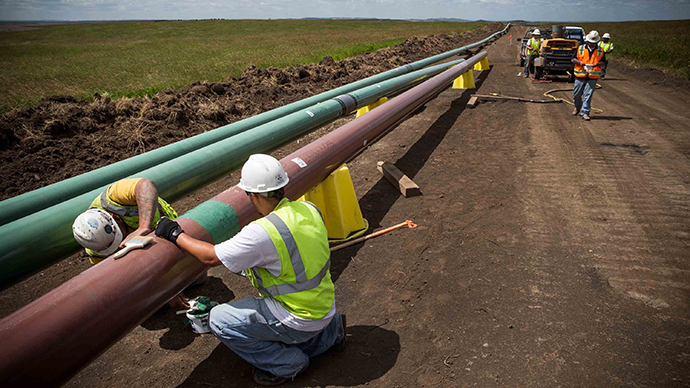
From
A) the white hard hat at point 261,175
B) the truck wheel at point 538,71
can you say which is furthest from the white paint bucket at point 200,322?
the truck wheel at point 538,71

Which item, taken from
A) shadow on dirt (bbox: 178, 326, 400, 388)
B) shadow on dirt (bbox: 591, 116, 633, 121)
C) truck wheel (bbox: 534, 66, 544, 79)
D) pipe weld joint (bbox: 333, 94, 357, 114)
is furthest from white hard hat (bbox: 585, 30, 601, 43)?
shadow on dirt (bbox: 178, 326, 400, 388)

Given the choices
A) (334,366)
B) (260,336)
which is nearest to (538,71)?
(334,366)

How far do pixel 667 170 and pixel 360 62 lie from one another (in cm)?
1468

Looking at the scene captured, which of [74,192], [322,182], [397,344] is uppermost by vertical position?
[74,192]

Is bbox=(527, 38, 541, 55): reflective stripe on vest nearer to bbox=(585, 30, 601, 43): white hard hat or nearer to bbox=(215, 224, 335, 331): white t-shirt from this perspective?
bbox=(585, 30, 601, 43): white hard hat

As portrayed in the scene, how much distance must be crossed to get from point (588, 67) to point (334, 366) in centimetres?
921

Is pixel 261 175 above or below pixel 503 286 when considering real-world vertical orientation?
above

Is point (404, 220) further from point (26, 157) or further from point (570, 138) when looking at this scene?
point (26, 157)

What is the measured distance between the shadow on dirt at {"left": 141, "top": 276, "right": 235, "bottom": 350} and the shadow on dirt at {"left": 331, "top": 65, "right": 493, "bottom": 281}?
114 centimetres

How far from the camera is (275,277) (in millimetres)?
2604

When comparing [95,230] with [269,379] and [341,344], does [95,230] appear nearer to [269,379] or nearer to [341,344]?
[269,379]

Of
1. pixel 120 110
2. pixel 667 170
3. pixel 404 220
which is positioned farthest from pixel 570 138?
pixel 120 110

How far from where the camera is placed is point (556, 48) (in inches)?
599

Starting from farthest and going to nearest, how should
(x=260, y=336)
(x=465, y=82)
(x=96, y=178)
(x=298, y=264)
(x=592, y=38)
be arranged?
1. (x=465, y=82)
2. (x=592, y=38)
3. (x=96, y=178)
4. (x=260, y=336)
5. (x=298, y=264)
